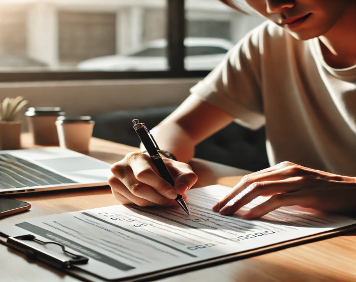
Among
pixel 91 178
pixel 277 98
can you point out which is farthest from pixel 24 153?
pixel 277 98

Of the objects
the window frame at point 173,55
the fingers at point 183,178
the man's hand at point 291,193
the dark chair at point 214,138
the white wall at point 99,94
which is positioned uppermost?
the window frame at point 173,55

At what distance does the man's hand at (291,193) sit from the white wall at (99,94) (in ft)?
4.56

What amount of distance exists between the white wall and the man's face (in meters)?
1.23

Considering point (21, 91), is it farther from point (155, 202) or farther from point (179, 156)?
point (155, 202)

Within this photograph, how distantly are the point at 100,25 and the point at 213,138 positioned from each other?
91cm

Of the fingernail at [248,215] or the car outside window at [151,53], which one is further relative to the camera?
the car outside window at [151,53]

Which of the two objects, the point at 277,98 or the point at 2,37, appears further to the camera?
the point at 2,37

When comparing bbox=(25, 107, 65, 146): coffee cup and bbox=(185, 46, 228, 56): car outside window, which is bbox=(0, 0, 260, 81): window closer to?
bbox=(185, 46, 228, 56): car outside window

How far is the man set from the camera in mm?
761

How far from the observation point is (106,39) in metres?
2.55

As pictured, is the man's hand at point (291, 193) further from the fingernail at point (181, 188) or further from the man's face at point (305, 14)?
the man's face at point (305, 14)

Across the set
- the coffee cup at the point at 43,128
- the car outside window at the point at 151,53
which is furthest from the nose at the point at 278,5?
the car outside window at the point at 151,53

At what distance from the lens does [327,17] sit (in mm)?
1047

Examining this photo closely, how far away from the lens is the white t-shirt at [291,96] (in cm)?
120
